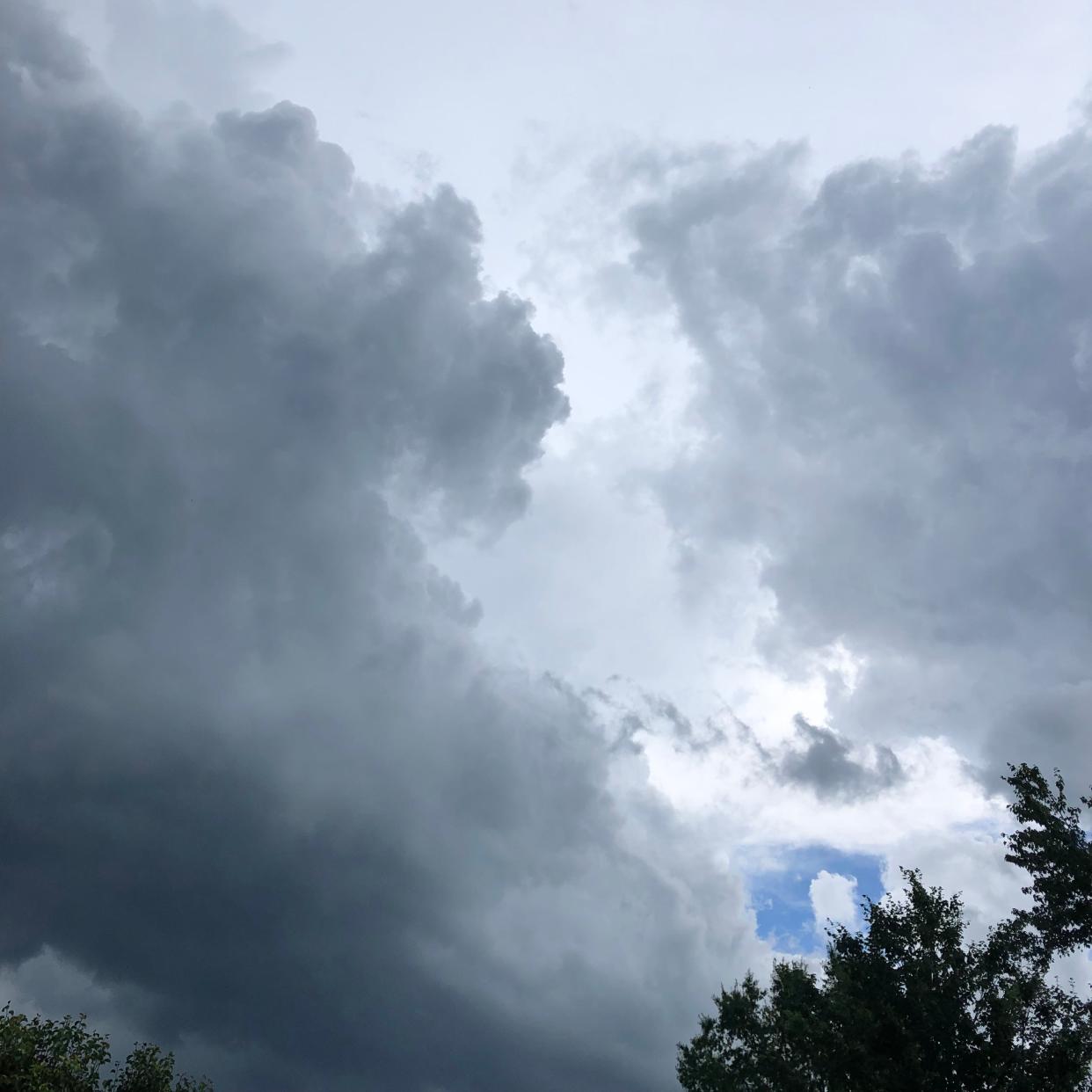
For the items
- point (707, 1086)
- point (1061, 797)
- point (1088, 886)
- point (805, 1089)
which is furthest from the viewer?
point (707, 1086)

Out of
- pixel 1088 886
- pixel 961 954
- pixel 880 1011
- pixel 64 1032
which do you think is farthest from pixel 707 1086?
pixel 64 1032

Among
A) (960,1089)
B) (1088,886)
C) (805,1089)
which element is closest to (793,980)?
(805,1089)

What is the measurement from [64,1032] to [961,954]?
192 feet

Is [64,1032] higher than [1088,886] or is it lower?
lower

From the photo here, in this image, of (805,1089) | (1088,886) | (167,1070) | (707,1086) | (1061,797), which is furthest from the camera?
(167,1070)

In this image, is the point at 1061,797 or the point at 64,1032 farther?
the point at 64,1032

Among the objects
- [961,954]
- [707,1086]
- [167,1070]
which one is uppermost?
[961,954]

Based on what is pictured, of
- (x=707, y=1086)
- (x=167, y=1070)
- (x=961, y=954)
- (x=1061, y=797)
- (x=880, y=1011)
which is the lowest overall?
(x=167, y=1070)

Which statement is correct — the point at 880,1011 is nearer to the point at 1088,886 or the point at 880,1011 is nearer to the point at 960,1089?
the point at 960,1089

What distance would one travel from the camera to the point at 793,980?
1907 inches

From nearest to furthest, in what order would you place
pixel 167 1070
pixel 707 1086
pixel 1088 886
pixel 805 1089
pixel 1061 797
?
pixel 1088 886 → pixel 1061 797 → pixel 805 1089 → pixel 707 1086 → pixel 167 1070

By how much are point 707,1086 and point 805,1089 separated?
9.11 meters

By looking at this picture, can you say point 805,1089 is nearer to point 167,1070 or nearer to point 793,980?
point 793,980

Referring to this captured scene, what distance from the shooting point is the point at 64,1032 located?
5534cm
